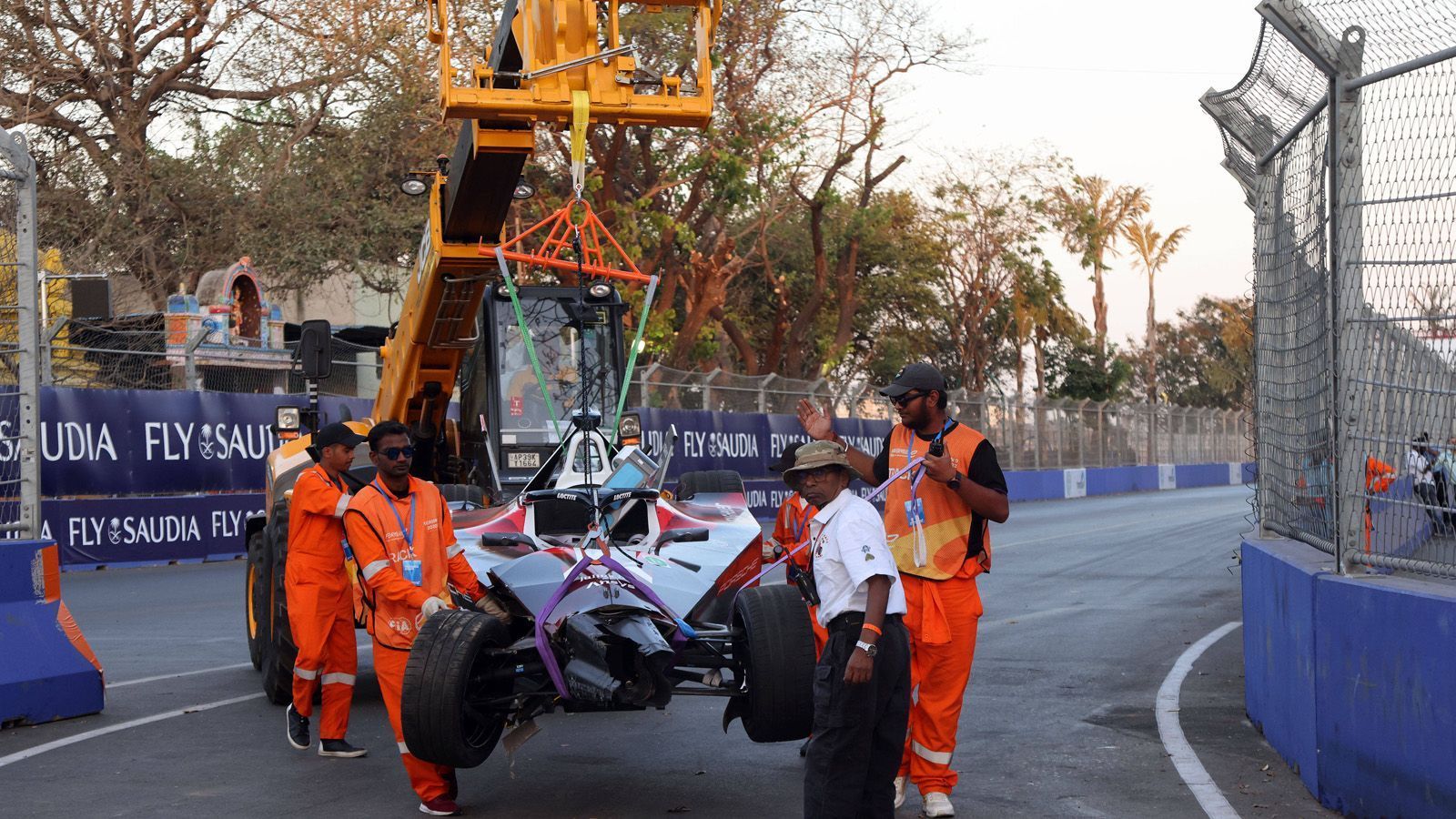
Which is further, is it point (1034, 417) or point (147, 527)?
point (1034, 417)

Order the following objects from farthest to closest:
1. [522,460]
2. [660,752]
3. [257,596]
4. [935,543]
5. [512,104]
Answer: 1. [522,460]
2. [257,596]
3. [512,104]
4. [660,752]
5. [935,543]

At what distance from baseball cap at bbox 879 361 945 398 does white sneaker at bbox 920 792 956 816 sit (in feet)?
5.56

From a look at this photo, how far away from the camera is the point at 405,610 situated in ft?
22.9

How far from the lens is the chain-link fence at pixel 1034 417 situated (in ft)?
95.2

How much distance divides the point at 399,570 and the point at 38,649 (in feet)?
10.4

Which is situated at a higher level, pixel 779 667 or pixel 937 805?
pixel 779 667

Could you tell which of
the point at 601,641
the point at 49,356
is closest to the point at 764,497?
the point at 49,356

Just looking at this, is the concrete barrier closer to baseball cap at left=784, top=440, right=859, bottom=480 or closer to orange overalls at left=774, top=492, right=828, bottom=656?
orange overalls at left=774, top=492, right=828, bottom=656

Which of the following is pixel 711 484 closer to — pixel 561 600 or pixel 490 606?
pixel 490 606

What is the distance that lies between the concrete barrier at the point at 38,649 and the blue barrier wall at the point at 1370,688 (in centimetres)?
660

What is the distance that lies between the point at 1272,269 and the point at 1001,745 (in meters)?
2.94

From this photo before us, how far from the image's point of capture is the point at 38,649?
29.6ft

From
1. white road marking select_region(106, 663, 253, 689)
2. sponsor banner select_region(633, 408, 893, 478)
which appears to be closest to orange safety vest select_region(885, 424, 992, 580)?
white road marking select_region(106, 663, 253, 689)

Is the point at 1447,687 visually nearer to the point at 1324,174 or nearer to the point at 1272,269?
the point at 1324,174
